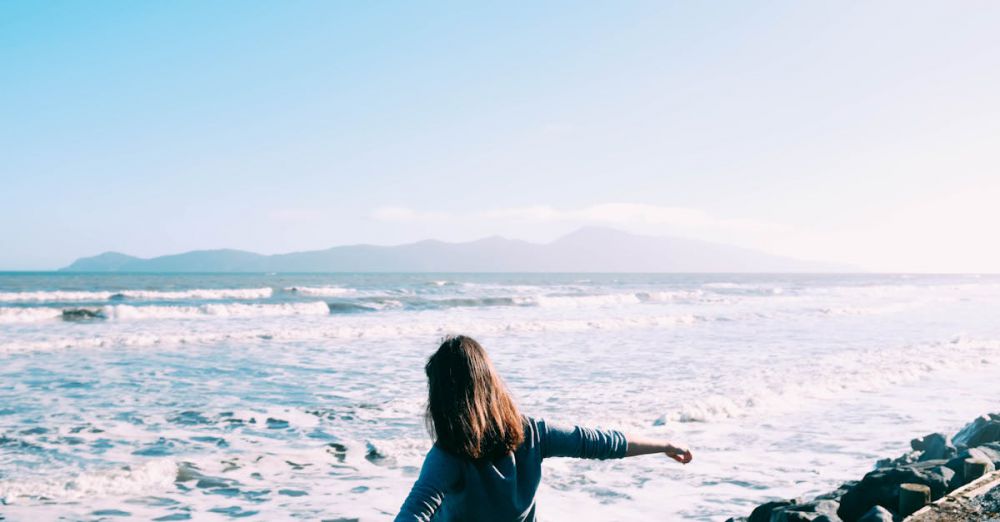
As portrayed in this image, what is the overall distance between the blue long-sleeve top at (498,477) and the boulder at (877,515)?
2.09m

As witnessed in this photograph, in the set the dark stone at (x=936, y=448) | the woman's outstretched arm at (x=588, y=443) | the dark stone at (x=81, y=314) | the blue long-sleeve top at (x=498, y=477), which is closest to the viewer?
the blue long-sleeve top at (x=498, y=477)

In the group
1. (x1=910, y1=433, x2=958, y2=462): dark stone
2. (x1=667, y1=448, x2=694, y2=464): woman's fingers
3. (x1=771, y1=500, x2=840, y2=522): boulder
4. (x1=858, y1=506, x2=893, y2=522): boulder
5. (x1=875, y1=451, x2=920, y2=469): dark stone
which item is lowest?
(x1=875, y1=451, x2=920, y2=469): dark stone

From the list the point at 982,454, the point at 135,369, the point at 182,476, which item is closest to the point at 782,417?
the point at 982,454

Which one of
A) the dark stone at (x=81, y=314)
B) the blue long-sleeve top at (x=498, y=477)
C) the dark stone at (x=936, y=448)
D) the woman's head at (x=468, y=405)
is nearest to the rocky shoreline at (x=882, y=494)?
the dark stone at (x=936, y=448)

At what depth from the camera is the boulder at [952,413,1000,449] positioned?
6410mm

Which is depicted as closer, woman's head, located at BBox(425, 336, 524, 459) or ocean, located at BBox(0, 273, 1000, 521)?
woman's head, located at BBox(425, 336, 524, 459)

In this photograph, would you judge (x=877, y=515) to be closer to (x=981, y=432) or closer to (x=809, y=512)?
(x=809, y=512)

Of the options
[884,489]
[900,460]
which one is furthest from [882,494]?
[900,460]

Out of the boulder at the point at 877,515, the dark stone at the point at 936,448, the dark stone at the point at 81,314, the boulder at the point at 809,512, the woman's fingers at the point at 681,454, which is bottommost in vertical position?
the dark stone at the point at 81,314

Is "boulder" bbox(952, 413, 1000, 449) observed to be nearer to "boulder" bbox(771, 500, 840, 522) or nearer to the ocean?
the ocean

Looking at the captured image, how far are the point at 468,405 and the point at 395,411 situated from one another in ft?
21.7

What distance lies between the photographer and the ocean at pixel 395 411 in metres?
5.50

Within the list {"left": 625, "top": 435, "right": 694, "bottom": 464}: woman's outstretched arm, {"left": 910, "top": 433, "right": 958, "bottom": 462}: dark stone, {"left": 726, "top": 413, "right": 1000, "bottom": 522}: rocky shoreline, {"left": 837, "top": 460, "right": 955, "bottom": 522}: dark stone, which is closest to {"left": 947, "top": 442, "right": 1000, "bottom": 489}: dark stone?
{"left": 726, "top": 413, "right": 1000, "bottom": 522}: rocky shoreline

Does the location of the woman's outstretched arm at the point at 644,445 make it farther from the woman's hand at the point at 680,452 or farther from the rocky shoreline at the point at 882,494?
the rocky shoreline at the point at 882,494
